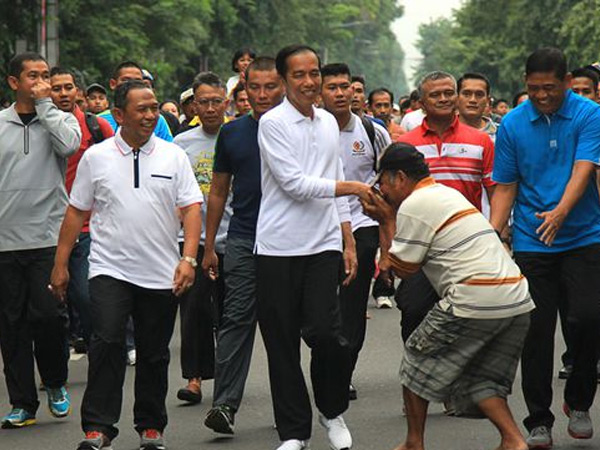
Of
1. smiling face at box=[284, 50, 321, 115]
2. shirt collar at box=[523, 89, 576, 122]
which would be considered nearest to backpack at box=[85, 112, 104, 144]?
smiling face at box=[284, 50, 321, 115]

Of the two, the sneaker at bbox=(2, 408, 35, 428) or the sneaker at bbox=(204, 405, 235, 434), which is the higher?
the sneaker at bbox=(204, 405, 235, 434)

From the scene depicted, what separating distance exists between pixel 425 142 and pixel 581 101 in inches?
49.1

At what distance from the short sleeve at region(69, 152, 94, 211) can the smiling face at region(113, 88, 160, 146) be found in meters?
0.25

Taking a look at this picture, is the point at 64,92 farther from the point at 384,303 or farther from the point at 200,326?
the point at 384,303

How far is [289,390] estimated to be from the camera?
318 inches

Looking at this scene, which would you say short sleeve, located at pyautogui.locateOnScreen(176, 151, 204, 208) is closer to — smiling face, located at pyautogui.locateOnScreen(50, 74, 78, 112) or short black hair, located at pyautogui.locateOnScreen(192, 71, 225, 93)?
short black hair, located at pyautogui.locateOnScreen(192, 71, 225, 93)

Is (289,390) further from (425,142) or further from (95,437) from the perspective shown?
(425,142)

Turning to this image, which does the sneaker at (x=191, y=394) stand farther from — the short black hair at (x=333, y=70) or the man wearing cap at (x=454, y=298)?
the man wearing cap at (x=454, y=298)

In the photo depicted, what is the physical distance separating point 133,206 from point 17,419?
1781 millimetres

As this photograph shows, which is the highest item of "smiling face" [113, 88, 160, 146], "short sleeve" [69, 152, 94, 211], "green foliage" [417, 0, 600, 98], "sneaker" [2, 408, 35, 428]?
"smiling face" [113, 88, 160, 146]

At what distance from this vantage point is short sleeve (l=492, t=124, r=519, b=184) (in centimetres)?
843

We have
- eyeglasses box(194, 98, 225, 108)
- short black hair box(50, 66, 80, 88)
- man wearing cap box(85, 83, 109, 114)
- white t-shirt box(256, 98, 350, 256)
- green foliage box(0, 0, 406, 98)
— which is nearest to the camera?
white t-shirt box(256, 98, 350, 256)

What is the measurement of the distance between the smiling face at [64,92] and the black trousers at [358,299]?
2.62 m

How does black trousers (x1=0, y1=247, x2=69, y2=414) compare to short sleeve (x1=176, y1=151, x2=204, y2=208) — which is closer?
short sleeve (x1=176, y1=151, x2=204, y2=208)
